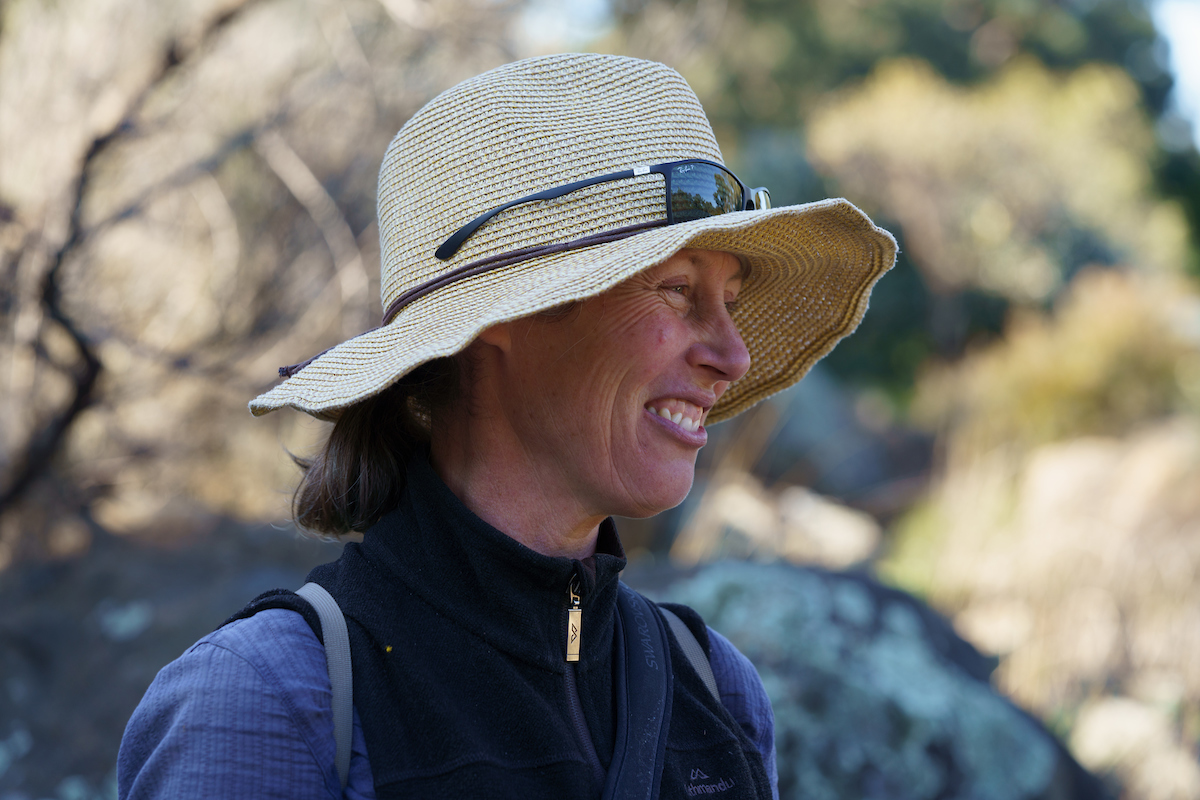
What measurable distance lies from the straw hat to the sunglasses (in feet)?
0.05

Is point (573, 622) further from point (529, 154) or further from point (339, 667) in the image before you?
point (529, 154)

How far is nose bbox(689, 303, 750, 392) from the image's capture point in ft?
4.93

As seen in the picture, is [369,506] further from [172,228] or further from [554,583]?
[172,228]

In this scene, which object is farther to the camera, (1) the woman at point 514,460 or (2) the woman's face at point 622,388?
(2) the woman's face at point 622,388

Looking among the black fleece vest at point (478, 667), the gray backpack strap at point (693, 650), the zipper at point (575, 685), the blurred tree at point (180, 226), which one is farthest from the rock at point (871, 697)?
the blurred tree at point (180, 226)

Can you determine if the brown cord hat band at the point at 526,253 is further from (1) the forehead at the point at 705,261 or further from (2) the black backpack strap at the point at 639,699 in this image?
(2) the black backpack strap at the point at 639,699

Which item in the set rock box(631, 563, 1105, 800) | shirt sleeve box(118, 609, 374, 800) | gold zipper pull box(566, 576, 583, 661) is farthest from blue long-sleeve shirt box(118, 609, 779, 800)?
rock box(631, 563, 1105, 800)

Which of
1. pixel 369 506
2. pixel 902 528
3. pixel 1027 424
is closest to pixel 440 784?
pixel 369 506

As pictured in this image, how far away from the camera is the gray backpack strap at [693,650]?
64.3 inches

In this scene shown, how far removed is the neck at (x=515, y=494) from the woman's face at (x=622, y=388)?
0.04ft

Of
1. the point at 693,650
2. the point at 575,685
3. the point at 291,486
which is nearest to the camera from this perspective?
the point at 575,685

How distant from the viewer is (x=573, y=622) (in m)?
1.42

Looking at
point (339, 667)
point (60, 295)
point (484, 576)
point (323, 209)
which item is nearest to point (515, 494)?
point (484, 576)

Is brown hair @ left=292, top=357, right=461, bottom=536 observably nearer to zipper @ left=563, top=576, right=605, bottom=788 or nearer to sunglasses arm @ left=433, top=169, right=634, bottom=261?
sunglasses arm @ left=433, top=169, right=634, bottom=261
